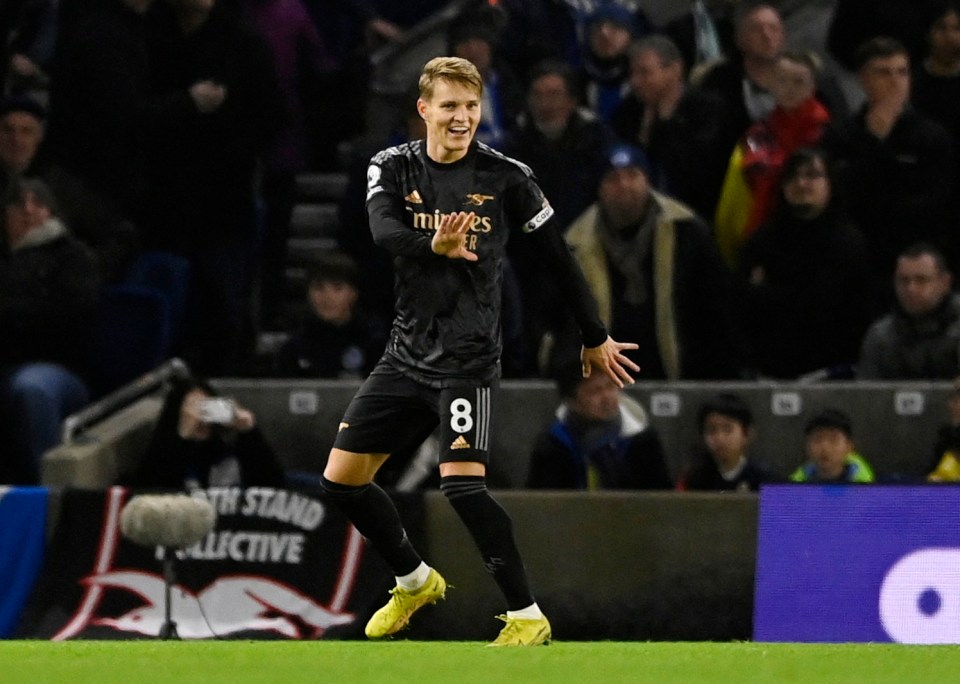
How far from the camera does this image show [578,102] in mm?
11688

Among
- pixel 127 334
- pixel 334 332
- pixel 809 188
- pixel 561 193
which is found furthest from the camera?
pixel 127 334

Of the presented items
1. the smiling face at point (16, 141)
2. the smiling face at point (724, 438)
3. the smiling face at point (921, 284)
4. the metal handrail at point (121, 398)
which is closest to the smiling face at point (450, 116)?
the smiling face at point (724, 438)

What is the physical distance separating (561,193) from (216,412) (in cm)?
244

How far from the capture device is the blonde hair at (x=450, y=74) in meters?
7.18

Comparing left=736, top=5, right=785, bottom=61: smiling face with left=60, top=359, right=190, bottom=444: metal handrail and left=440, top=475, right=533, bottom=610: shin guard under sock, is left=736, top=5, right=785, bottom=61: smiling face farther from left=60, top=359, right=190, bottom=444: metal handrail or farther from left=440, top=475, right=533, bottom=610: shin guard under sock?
left=440, top=475, right=533, bottom=610: shin guard under sock

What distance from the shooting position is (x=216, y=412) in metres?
10.4

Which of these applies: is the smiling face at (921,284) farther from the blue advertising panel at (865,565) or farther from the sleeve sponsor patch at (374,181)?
the sleeve sponsor patch at (374,181)

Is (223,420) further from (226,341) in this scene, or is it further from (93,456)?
(226,341)

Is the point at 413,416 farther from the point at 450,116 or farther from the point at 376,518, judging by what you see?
the point at 450,116

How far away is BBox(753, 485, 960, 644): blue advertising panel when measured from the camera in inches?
346

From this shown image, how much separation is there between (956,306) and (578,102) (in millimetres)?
2416

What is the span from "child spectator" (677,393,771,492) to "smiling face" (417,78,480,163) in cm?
331

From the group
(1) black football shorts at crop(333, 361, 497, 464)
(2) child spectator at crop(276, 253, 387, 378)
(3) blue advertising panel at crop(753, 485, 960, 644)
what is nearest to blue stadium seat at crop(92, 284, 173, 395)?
(2) child spectator at crop(276, 253, 387, 378)

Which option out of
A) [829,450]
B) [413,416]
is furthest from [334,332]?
[413,416]
